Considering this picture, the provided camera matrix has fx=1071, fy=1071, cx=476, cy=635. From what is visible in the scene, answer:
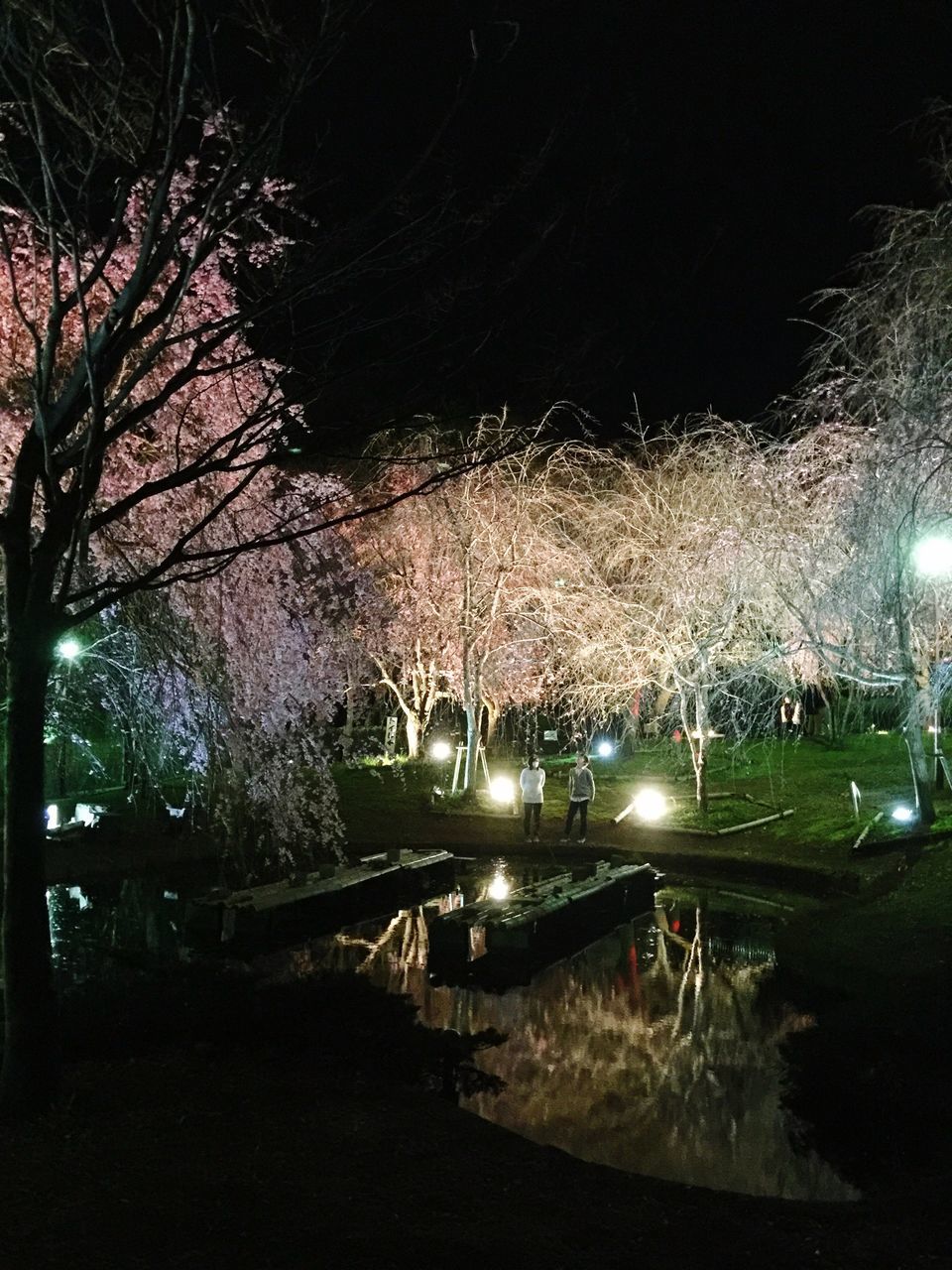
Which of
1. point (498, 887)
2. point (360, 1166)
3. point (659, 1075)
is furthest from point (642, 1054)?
point (498, 887)

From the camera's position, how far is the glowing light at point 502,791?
2378 centimetres

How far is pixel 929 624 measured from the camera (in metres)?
15.2

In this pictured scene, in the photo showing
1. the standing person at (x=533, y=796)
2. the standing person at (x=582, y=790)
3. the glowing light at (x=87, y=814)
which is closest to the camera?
the glowing light at (x=87, y=814)

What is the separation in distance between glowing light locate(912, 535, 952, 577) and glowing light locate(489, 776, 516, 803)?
513 inches

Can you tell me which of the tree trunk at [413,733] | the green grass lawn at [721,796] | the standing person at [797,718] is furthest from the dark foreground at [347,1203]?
the tree trunk at [413,733]

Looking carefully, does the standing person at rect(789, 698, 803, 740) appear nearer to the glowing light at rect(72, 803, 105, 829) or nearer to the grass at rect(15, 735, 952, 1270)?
the grass at rect(15, 735, 952, 1270)

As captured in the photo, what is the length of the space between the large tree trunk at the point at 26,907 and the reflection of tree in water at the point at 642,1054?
11.4ft

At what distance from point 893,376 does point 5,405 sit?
30.5 feet

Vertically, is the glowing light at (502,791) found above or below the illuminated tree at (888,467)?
below

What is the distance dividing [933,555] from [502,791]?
44.0ft

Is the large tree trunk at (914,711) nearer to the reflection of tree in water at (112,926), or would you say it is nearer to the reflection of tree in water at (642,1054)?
the reflection of tree in water at (642,1054)

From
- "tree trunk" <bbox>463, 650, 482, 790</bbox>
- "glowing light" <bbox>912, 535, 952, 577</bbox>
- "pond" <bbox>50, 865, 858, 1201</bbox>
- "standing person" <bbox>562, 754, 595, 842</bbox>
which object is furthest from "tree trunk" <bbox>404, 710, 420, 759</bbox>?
"glowing light" <bbox>912, 535, 952, 577</bbox>

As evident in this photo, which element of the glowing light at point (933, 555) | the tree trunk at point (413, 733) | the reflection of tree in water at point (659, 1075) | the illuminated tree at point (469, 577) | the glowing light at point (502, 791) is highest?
the illuminated tree at point (469, 577)

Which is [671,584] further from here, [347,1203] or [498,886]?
[347,1203]
